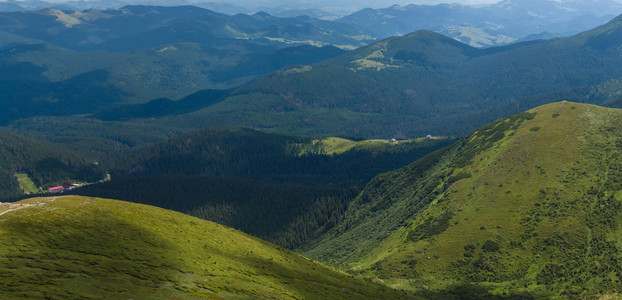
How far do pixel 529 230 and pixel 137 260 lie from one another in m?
126

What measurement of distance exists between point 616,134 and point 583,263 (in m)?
77.2

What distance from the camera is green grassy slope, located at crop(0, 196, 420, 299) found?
77.5m

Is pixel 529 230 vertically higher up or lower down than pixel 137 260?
lower down

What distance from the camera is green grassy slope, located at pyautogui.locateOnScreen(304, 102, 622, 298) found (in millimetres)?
139000

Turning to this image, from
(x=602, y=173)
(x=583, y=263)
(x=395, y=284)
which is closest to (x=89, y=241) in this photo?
(x=395, y=284)

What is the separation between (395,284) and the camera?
153 meters

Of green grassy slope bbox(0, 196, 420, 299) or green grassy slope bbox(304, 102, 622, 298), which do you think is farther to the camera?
green grassy slope bbox(304, 102, 622, 298)

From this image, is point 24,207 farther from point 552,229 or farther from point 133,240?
point 552,229

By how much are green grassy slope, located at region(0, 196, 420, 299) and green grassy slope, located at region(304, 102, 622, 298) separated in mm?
33387

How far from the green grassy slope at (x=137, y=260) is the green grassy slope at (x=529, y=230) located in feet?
110

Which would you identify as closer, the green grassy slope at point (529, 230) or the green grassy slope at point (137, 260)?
the green grassy slope at point (137, 260)

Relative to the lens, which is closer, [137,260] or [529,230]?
[137,260]

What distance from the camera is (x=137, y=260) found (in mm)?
95875

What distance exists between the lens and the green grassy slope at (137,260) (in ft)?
254
